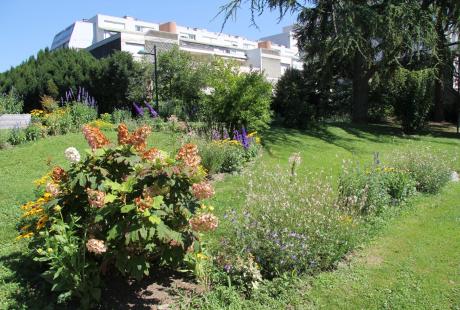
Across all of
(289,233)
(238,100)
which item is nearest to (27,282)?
(289,233)

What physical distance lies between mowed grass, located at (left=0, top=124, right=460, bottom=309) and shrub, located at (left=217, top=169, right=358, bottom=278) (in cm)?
21

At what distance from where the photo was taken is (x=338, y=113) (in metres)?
27.1

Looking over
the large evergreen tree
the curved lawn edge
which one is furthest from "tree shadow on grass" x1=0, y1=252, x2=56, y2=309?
the large evergreen tree

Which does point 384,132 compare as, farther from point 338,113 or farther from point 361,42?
point 338,113

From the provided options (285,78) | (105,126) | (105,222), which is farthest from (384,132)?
(105,222)

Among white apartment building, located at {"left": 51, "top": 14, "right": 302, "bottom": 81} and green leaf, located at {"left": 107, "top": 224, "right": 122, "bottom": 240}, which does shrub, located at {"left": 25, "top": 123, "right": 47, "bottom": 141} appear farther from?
white apartment building, located at {"left": 51, "top": 14, "right": 302, "bottom": 81}

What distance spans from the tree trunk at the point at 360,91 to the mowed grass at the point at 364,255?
10973 mm

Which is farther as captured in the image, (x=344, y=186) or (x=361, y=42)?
(x=361, y=42)

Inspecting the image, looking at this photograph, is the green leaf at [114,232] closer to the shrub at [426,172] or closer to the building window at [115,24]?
the shrub at [426,172]

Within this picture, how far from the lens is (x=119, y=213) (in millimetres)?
3596

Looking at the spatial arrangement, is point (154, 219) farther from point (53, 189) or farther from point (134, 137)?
point (53, 189)

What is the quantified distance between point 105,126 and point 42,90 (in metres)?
10.4

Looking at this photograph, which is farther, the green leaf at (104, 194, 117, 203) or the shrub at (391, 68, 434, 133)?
the shrub at (391, 68, 434, 133)

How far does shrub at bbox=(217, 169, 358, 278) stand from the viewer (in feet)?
14.6
